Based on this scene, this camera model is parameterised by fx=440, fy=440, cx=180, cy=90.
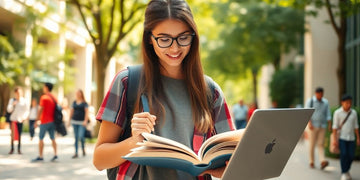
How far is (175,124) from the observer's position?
6.44 feet

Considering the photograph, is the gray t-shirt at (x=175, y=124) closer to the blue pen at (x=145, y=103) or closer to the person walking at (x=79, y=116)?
the blue pen at (x=145, y=103)

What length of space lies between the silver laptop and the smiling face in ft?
1.75

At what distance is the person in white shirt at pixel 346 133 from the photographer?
900 centimetres

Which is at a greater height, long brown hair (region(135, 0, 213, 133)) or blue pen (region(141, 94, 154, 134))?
long brown hair (region(135, 0, 213, 133))

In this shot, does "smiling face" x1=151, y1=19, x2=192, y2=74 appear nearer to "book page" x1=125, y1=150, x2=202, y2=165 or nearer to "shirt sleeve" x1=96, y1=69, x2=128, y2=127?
"shirt sleeve" x1=96, y1=69, x2=128, y2=127

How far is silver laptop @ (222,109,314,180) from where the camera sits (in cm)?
159

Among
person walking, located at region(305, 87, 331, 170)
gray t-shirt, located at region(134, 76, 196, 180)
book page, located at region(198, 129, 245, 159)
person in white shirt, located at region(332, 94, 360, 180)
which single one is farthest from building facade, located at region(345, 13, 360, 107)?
book page, located at region(198, 129, 245, 159)

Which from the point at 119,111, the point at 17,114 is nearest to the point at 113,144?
the point at 119,111

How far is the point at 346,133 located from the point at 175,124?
7971mm

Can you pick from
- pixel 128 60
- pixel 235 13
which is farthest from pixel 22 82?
pixel 128 60

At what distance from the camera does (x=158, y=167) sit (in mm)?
1892

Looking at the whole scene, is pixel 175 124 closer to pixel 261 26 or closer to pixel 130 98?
pixel 130 98

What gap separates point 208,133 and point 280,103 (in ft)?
88.1

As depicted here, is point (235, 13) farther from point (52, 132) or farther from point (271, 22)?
point (52, 132)
